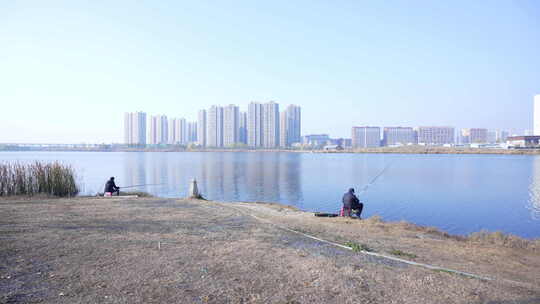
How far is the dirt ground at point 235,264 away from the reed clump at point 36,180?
813 cm

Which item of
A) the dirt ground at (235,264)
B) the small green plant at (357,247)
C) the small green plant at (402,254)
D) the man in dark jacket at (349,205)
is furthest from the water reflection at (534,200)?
the small green plant at (357,247)

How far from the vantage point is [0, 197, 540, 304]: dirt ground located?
5.41 meters

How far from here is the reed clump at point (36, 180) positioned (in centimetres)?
1795

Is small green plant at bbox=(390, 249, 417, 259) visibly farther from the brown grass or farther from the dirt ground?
the brown grass

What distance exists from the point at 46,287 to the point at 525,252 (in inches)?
408

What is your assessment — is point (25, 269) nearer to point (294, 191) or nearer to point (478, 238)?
point (478, 238)

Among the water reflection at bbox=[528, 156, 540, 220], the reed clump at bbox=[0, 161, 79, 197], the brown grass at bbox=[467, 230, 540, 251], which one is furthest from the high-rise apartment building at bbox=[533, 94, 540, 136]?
the reed clump at bbox=[0, 161, 79, 197]

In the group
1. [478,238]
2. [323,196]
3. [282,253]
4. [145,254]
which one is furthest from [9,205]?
[323,196]

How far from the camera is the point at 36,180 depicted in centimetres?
1861

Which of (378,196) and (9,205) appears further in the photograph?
(378,196)

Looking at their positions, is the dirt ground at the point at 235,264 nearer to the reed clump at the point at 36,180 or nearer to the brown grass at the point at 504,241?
the brown grass at the point at 504,241

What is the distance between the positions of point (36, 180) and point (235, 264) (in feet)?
53.1

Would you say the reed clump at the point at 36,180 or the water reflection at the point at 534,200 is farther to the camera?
the water reflection at the point at 534,200

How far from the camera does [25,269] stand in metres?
6.21
